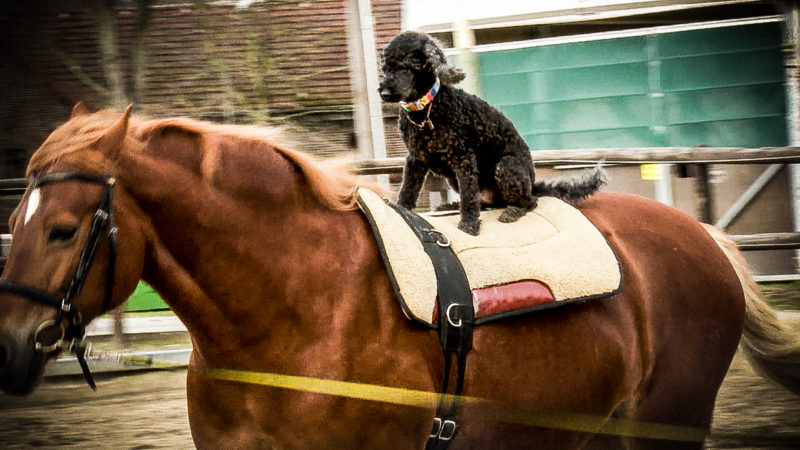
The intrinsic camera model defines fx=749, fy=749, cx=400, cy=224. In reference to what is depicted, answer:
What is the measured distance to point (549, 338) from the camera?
2.37 meters

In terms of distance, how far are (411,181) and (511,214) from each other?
36 centimetres

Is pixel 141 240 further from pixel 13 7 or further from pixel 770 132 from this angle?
pixel 13 7

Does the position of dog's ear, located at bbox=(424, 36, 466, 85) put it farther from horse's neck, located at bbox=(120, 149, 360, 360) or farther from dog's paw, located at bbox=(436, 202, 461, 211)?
horse's neck, located at bbox=(120, 149, 360, 360)

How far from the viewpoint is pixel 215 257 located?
204cm

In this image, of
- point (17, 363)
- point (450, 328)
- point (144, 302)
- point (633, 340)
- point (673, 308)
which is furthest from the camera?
point (144, 302)

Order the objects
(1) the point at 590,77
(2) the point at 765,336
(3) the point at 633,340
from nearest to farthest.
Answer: (3) the point at 633,340 < (2) the point at 765,336 < (1) the point at 590,77

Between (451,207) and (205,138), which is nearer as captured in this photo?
(205,138)

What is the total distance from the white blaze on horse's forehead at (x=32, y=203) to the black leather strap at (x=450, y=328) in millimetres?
1059

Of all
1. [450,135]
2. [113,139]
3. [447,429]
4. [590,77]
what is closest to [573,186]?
[450,135]

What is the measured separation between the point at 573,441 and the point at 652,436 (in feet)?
1.48

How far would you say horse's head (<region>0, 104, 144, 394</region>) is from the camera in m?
1.80

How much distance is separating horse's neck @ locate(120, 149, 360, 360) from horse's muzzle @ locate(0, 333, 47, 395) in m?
0.35

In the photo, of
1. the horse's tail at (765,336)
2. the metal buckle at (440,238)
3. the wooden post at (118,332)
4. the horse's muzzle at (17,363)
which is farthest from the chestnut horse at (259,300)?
the wooden post at (118,332)

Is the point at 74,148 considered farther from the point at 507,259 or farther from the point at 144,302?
the point at 144,302
